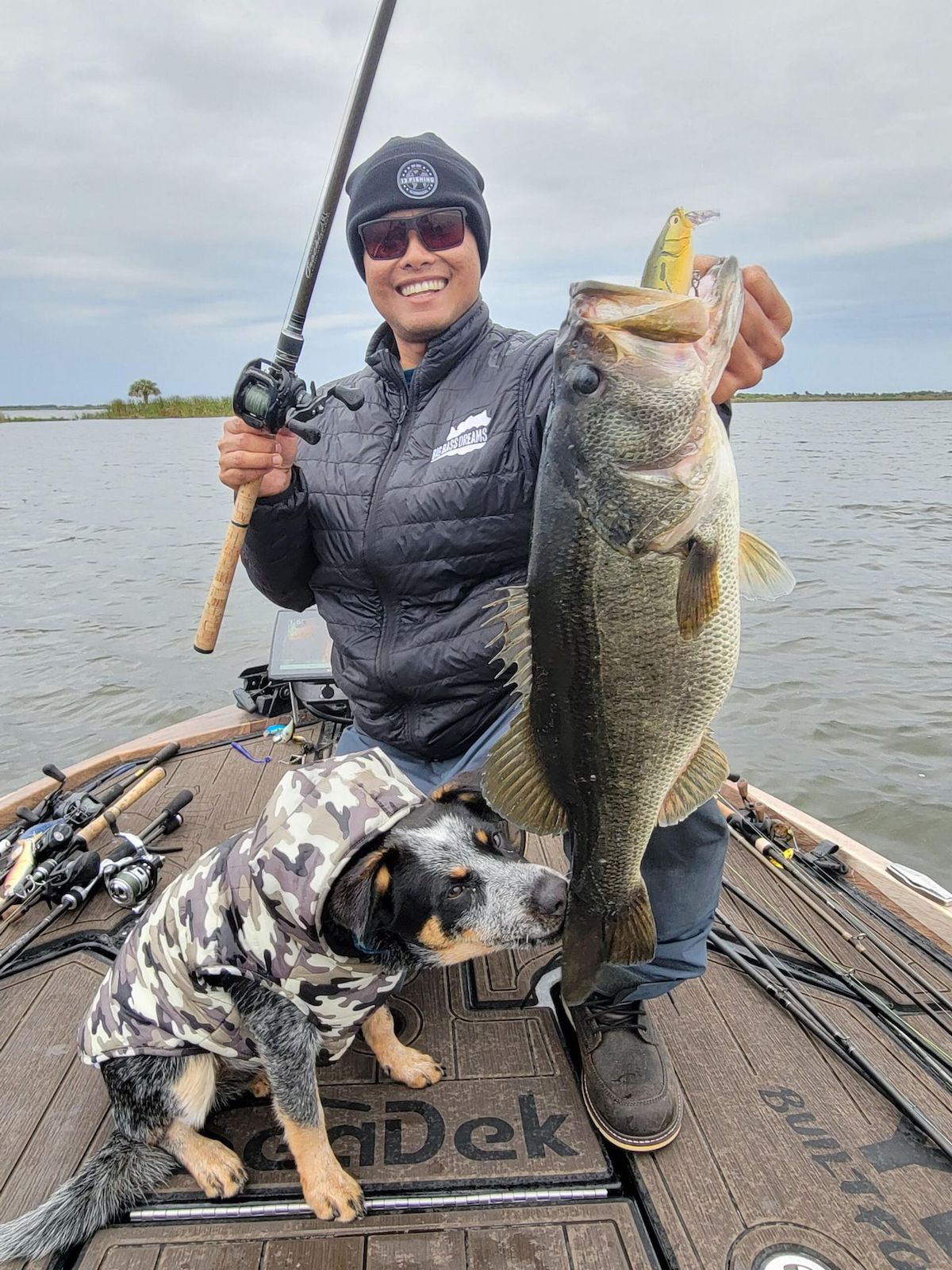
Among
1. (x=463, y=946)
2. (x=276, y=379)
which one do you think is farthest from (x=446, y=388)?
(x=463, y=946)

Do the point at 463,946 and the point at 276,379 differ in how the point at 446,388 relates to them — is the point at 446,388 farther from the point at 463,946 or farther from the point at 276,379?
the point at 463,946

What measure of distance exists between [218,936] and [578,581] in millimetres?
1483

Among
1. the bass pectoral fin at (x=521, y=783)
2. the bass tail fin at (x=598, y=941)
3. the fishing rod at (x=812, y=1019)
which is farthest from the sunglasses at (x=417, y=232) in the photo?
the fishing rod at (x=812, y=1019)

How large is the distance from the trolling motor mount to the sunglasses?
762 mm

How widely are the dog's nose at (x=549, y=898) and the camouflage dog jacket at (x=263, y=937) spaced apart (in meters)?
0.45

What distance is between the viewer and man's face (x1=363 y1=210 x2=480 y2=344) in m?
3.16

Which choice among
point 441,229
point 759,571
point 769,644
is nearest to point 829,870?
point 759,571

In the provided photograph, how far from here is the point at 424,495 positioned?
3.01m

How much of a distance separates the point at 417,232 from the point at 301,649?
344 cm

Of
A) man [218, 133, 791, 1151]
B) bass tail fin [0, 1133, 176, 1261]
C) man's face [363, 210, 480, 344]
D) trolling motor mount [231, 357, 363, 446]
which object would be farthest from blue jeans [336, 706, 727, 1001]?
man's face [363, 210, 480, 344]

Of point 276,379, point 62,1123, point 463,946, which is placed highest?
point 276,379

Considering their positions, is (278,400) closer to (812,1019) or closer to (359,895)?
(359,895)

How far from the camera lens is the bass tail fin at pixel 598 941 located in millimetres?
2162

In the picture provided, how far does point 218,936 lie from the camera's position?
2252 millimetres
